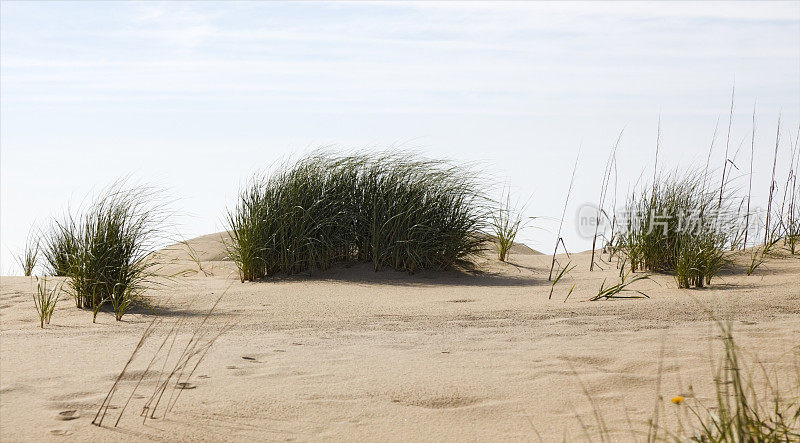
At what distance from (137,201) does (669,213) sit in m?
4.51

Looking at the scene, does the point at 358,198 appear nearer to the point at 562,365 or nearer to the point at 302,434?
the point at 562,365

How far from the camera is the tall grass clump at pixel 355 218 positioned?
6.62m

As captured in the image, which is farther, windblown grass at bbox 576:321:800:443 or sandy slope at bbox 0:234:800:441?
sandy slope at bbox 0:234:800:441

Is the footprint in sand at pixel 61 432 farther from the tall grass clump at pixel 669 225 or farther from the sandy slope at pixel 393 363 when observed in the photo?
the tall grass clump at pixel 669 225

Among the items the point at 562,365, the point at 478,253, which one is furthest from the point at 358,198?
the point at 562,365

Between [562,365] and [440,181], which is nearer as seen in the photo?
[562,365]

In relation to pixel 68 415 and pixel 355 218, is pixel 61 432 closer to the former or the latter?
pixel 68 415

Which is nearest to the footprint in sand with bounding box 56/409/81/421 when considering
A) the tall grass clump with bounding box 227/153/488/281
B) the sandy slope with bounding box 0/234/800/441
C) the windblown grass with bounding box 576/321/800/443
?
the sandy slope with bounding box 0/234/800/441

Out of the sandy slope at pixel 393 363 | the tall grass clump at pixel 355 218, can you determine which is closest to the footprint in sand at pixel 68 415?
the sandy slope at pixel 393 363

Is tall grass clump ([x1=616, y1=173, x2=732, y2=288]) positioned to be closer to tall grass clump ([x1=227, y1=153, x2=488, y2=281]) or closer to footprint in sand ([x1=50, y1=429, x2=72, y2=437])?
tall grass clump ([x1=227, y1=153, x2=488, y2=281])

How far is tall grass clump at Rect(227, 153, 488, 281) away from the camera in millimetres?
6625

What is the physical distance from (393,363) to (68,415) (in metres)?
1.36

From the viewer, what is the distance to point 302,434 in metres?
2.49

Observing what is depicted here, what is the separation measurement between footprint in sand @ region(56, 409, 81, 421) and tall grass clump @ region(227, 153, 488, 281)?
3929 mm
